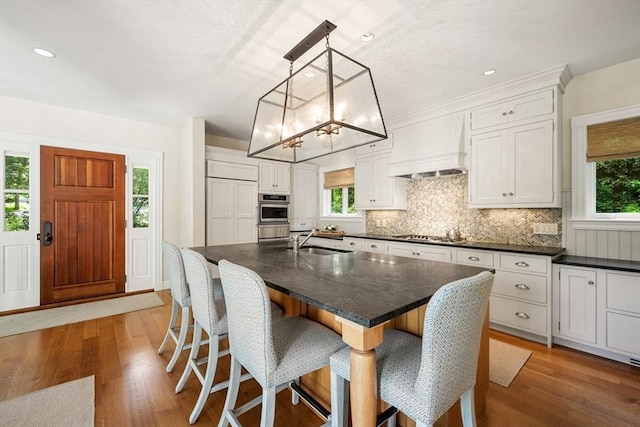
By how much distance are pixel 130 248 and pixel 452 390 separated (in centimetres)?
469

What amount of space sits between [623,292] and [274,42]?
3501 millimetres

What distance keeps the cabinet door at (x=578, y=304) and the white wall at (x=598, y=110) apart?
48 centimetres

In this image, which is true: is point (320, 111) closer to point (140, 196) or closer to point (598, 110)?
point (598, 110)

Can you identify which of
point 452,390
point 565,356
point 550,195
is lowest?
point 565,356

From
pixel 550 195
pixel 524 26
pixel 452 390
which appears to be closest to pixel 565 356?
pixel 550 195

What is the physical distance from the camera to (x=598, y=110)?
2.67 metres

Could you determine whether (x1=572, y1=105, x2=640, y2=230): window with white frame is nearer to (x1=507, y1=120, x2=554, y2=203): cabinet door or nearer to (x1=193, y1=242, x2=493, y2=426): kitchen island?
(x1=507, y1=120, x2=554, y2=203): cabinet door

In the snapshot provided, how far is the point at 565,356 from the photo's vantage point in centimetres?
240

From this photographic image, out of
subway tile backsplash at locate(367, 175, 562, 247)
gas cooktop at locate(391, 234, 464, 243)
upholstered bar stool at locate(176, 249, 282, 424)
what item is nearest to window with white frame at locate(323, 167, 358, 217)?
subway tile backsplash at locate(367, 175, 562, 247)

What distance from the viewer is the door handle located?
3.64m

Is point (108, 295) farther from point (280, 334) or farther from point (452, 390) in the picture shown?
point (452, 390)

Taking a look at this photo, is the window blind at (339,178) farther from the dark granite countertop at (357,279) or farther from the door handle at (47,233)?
the door handle at (47,233)

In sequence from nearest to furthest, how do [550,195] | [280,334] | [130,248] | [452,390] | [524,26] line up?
1. [452,390]
2. [280,334]
3. [524,26]
4. [550,195]
5. [130,248]

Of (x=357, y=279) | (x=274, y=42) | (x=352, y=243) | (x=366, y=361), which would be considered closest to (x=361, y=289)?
(x=357, y=279)
